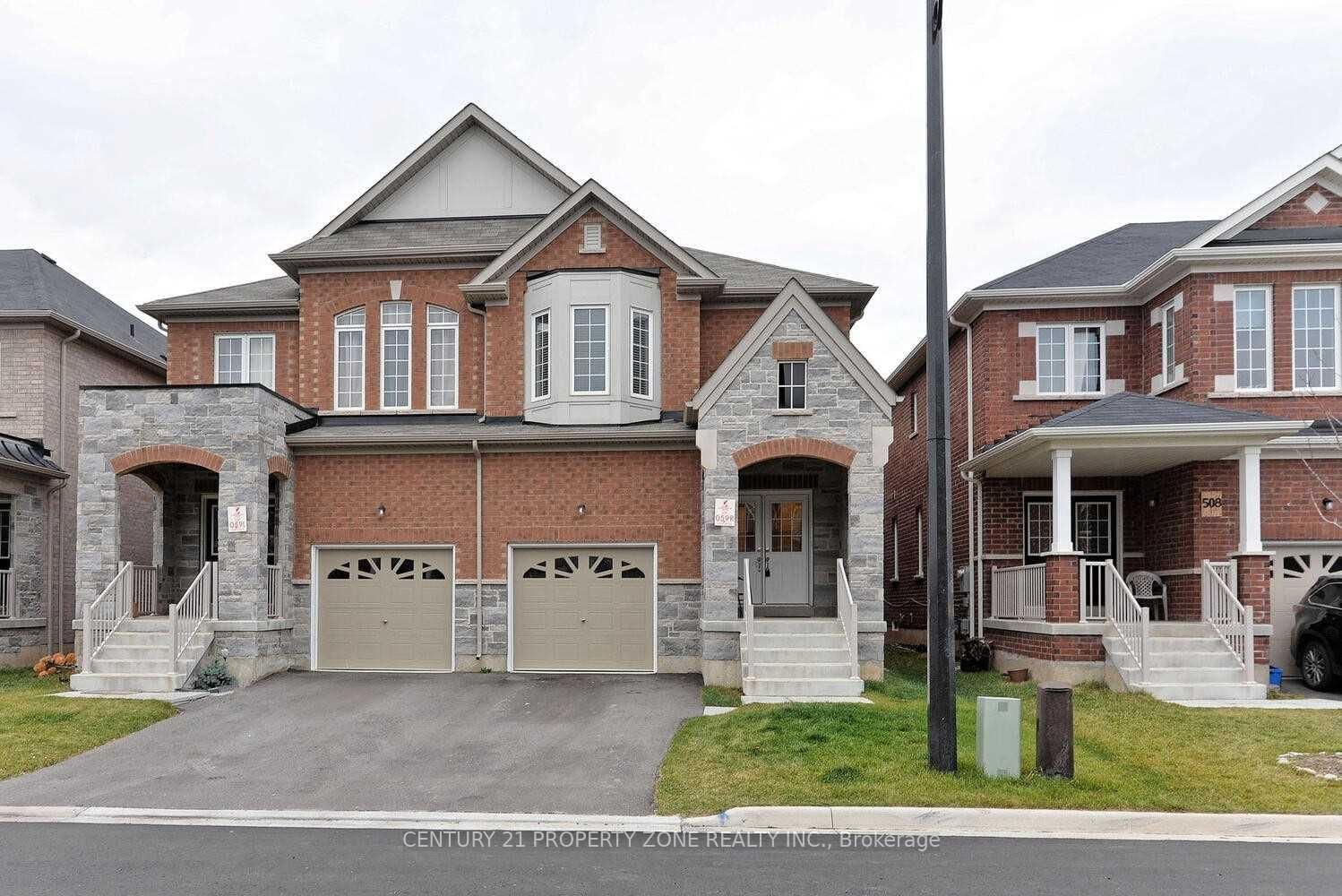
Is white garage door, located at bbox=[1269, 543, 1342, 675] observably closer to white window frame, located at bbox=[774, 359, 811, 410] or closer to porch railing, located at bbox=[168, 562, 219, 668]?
white window frame, located at bbox=[774, 359, 811, 410]

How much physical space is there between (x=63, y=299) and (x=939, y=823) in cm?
2198

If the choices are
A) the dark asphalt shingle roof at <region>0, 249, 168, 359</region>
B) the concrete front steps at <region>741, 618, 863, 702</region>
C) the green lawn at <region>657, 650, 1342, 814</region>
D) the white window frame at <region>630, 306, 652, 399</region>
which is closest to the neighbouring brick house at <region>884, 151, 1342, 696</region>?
the green lawn at <region>657, 650, 1342, 814</region>

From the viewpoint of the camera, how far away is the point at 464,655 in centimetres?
1769

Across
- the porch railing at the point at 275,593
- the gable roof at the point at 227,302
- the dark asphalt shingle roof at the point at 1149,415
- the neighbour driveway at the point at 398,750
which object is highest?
the gable roof at the point at 227,302

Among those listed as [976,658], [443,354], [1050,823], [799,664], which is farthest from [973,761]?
[443,354]

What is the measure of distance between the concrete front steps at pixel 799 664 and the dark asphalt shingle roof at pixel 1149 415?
453cm

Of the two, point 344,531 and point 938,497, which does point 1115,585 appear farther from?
point 344,531

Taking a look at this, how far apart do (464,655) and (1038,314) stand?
39.7 feet

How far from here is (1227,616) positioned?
15.4 m

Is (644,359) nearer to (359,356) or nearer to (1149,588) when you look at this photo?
(359,356)

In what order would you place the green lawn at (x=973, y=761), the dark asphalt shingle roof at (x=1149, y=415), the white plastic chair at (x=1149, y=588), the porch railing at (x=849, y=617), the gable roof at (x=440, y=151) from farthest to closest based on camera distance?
the gable roof at (x=440, y=151), the white plastic chair at (x=1149, y=588), the dark asphalt shingle roof at (x=1149, y=415), the porch railing at (x=849, y=617), the green lawn at (x=973, y=761)

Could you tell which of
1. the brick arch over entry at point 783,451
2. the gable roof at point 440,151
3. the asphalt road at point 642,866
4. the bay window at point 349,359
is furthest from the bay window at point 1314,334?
the bay window at point 349,359

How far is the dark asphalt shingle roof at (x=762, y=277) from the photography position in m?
19.3

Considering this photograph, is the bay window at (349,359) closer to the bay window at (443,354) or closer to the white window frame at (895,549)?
the bay window at (443,354)
